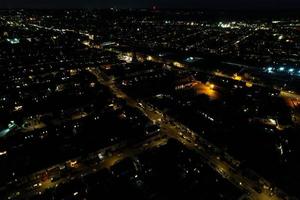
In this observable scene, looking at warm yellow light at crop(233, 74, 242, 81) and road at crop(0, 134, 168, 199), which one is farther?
warm yellow light at crop(233, 74, 242, 81)

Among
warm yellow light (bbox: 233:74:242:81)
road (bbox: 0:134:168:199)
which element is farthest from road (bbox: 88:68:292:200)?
warm yellow light (bbox: 233:74:242:81)

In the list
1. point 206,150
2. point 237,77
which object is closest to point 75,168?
point 206,150

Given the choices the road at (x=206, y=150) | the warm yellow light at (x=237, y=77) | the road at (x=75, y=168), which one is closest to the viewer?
the road at (x=206, y=150)

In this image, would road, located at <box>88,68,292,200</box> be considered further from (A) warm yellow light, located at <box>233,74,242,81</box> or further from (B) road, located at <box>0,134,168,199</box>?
(A) warm yellow light, located at <box>233,74,242,81</box>

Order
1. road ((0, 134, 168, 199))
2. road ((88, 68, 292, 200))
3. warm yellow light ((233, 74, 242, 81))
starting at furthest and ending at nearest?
warm yellow light ((233, 74, 242, 81)), road ((0, 134, 168, 199)), road ((88, 68, 292, 200))

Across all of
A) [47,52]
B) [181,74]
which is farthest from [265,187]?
[47,52]

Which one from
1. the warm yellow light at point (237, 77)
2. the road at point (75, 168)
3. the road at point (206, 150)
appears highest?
the road at point (75, 168)

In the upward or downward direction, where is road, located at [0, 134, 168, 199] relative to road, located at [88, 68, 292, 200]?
upward

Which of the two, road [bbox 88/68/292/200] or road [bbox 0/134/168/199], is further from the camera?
road [bbox 0/134/168/199]

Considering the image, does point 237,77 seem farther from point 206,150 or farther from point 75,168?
point 75,168

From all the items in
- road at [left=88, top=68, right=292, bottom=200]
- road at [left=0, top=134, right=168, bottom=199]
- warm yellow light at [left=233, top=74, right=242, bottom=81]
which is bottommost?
warm yellow light at [left=233, top=74, right=242, bottom=81]

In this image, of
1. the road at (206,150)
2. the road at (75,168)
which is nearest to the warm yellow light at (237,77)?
the road at (206,150)

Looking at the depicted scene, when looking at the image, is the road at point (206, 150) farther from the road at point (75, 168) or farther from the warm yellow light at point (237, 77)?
the warm yellow light at point (237, 77)

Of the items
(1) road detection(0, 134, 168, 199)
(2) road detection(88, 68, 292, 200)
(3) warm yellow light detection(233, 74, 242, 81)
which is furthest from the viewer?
(3) warm yellow light detection(233, 74, 242, 81)
